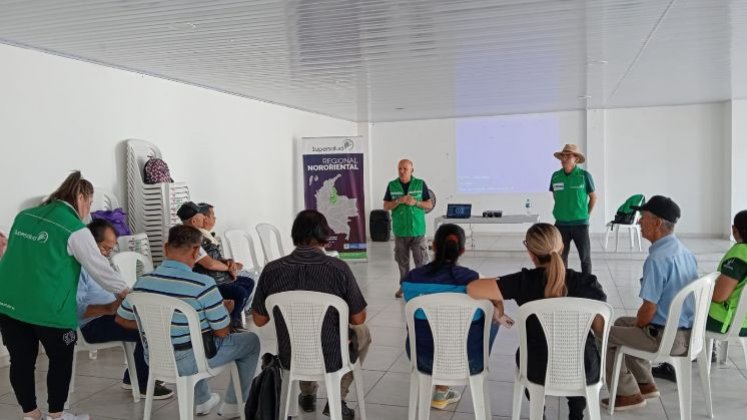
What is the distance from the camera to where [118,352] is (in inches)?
175

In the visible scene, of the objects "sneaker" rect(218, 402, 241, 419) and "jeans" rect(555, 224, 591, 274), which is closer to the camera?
"sneaker" rect(218, 402, 241, 419)

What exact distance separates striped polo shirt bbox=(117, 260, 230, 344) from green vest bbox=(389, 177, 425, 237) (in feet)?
11.3

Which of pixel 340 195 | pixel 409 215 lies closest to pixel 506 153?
pixel 340 195

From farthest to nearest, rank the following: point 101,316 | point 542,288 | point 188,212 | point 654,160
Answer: point 654,160
point 188,212
point 101,316
point 542,288

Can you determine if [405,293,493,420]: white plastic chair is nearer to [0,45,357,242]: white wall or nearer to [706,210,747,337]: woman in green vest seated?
[706,210,747,337]: woman in green vest seated

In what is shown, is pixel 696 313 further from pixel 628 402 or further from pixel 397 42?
pixel 397 42

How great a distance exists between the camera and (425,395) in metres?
2.66

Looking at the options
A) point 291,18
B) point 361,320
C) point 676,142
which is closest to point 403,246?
point 291,18

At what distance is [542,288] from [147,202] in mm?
4134

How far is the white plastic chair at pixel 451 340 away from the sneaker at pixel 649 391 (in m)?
1.15

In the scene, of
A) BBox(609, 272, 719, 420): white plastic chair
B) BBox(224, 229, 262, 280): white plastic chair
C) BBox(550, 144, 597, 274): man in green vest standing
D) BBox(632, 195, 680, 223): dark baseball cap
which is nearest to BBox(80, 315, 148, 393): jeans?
BBox(224, 229, 262, 280): white plastic chair

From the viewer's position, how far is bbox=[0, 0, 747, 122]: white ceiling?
3.80m

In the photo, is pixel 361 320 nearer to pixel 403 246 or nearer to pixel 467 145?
pixel 403 246

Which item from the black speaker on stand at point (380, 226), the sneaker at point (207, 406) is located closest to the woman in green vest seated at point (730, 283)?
the sneaker at point (207, 406)
